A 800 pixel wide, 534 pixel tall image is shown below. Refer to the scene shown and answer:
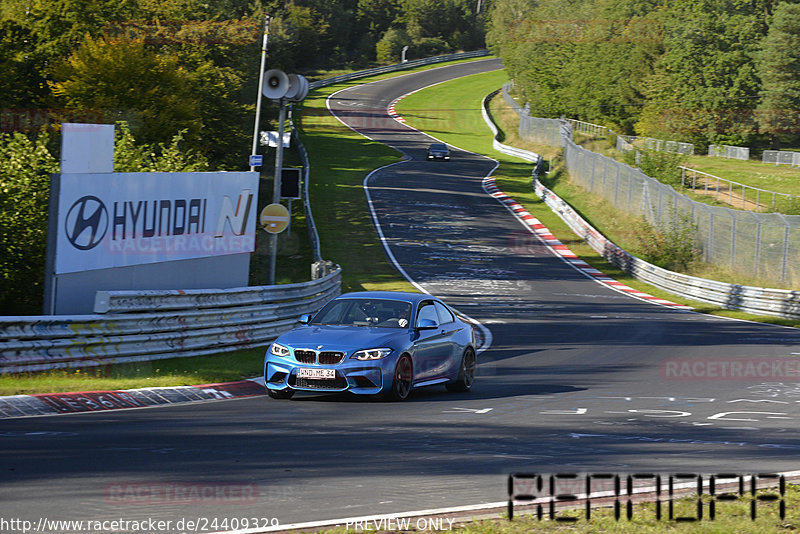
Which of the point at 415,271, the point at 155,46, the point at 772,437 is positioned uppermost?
the point at 155,46

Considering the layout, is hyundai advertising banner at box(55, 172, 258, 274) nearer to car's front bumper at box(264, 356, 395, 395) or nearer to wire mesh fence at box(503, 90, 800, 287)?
car's front bumper at box(264, 356, 395, 395)

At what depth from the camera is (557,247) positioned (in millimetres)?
44906

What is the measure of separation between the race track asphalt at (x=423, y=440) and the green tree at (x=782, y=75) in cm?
6771

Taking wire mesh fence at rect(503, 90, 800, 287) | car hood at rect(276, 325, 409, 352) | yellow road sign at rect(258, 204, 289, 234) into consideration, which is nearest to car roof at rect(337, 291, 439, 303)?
car hood at rect(276, 325, 409, 352)

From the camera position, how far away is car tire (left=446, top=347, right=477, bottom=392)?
1441 centimetres

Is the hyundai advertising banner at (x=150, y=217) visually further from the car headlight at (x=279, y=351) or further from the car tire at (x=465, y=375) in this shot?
the car tire at (x=465, y=375)

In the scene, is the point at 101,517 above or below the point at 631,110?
below

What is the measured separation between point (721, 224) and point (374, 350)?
26524 millimetres

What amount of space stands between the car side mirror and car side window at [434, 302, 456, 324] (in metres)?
0.80

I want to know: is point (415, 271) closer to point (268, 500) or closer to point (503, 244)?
point (503, 244)

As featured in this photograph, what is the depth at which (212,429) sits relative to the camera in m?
10.1

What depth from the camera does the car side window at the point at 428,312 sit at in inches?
546

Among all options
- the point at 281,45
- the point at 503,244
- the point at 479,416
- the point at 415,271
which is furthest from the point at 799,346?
the point at 281,45

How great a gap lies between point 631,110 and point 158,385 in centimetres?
8681
